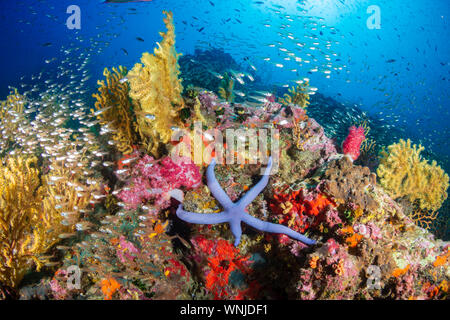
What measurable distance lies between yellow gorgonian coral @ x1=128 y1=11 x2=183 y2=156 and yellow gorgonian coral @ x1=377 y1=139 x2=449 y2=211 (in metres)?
5.98

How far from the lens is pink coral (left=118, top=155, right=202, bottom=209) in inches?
181

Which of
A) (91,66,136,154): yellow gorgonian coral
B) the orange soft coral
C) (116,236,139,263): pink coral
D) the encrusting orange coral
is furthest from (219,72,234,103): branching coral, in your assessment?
the encrusting orange coral

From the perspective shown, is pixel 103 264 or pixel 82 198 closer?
pixel 103 264

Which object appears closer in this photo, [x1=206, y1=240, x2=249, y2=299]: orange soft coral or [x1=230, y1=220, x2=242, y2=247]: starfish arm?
[x1=230, y1=220, x2=242, y2=247]: starfish arm

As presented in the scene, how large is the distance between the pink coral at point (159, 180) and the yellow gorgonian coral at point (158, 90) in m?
0.54

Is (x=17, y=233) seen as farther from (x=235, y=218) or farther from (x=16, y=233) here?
(x=235, y=218)

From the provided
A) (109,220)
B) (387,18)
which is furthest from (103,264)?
(387,18)

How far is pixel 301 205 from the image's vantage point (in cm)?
417

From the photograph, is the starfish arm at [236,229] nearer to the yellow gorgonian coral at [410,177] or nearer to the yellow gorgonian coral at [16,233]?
the yellow gorgonian coral at [16,233]

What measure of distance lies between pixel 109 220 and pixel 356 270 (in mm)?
4762

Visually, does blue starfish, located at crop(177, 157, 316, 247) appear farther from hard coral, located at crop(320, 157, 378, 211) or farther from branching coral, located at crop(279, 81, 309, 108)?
branching coral, located at crop(279, 81, 309, 108)

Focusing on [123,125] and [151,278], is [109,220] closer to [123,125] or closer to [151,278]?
[151,278]

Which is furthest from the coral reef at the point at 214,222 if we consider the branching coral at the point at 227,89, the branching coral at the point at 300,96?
the branching coral at the point at 300,96
